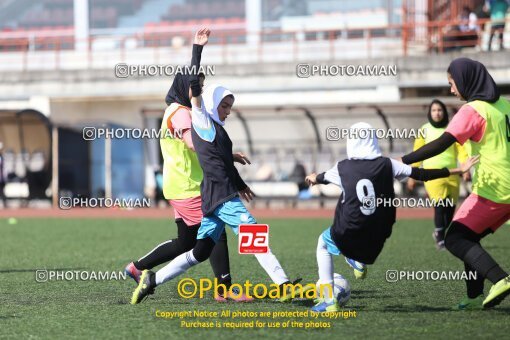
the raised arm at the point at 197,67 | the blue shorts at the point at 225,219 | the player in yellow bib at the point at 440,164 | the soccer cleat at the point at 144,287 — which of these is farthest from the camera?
the player in yellow bib at the point at 440,164

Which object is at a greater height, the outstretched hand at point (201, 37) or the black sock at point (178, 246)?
the outstretched hand at point (201, 37)

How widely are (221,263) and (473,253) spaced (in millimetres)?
2272

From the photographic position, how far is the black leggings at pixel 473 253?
7.31 metres

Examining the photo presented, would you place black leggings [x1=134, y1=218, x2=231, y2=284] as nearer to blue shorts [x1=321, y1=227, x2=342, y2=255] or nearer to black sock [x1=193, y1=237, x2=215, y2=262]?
black sock [x1=193, y1=237, x2=215, y2=262]

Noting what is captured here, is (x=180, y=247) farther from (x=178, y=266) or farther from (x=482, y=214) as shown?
(x=482, y=214)

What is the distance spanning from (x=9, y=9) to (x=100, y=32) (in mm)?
4470

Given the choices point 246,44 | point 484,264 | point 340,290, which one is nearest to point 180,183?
point 340,290

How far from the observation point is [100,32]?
3744 cm

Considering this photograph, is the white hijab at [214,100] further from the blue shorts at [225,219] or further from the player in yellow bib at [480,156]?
the player in yellow bib at [480,156]

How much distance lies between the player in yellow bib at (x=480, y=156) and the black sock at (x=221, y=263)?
198 cm

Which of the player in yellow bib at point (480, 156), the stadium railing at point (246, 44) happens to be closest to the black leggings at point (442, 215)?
the player in yellow bib at point (480, 156)

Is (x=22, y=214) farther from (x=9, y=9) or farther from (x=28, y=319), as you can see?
(x=28, y=319)

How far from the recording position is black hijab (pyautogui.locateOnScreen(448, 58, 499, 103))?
7520mm

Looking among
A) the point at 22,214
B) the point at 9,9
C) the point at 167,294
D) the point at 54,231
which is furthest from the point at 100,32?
the point at 167,294
